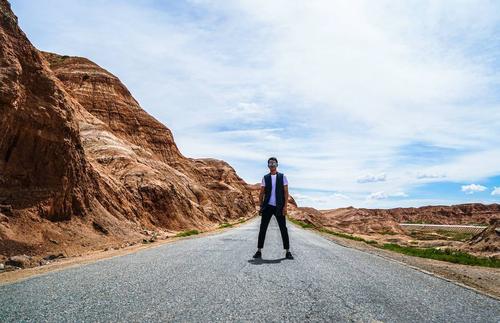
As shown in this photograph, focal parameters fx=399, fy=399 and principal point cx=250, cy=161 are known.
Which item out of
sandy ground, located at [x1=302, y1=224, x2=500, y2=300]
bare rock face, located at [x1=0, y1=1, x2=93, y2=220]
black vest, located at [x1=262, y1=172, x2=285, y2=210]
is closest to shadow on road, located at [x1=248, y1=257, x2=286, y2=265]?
black vest, located at [x1=262, y1=172, x2=285, y2=210]

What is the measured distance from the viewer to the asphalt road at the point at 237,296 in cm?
446

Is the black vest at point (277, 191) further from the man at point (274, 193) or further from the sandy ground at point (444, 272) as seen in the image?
the sandy ground at point (444, 272)

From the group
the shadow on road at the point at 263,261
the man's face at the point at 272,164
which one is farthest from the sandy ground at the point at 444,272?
the man's face at the point at 272,164

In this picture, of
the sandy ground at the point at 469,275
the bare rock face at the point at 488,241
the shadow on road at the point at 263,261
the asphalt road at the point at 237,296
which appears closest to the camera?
the asphalt road at the point at 237,296

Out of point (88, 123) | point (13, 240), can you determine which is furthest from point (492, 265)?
point (88, 123)

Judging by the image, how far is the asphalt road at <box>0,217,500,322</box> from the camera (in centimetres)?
446

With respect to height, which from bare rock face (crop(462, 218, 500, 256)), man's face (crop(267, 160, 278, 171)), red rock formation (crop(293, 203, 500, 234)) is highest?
red rock formation (crop(293, 203, 500, 234))

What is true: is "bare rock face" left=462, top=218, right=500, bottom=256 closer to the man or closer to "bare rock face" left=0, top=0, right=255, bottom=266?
the man

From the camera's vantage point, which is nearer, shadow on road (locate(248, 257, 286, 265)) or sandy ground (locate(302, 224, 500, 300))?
sandy ground (locate(302, 224, 500, 300))

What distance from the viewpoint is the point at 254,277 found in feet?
22.3

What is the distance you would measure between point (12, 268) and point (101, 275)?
17.5 feet

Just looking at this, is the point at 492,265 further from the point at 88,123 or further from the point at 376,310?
the point at 88,123

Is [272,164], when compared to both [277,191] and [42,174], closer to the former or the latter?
[277,191]

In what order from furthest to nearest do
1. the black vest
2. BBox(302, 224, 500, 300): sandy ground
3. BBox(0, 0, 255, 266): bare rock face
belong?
BBox(0, 0, 255, 266): bare rock face
the black vest
BBox(302, 224, 500, 300): sandy ground
